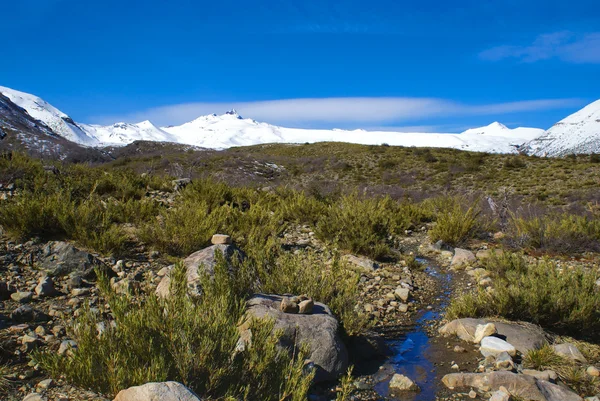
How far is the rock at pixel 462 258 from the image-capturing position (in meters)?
6.50

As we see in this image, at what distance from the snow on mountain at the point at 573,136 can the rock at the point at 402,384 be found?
176ft

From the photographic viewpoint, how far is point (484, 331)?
3729mm

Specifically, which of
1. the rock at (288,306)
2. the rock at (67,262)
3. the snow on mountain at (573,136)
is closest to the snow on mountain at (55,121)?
the snow on mountain at (573,136)

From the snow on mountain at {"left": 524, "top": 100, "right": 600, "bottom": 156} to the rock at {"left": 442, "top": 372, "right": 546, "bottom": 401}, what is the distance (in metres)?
53.4

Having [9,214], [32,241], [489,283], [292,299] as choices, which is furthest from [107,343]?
[489,283]

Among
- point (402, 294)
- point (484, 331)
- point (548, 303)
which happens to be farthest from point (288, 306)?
point (548, 303)

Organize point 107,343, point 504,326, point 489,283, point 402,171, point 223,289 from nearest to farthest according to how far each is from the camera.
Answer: point 107,343 < point 223,289 < point 504,326 < point 489,283 < point 402,171

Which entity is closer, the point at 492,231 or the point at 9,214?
the point at 9,214

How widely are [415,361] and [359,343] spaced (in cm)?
48

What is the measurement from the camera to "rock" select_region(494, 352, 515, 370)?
3.22 meters

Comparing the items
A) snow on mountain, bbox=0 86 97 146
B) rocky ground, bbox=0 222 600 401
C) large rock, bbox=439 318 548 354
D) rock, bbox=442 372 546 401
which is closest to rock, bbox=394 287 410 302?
rocky ground, bbox=0 222 600 401

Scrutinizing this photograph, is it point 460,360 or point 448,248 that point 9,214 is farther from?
point 448,248

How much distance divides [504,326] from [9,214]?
544 cm

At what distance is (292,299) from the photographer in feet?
10.8
